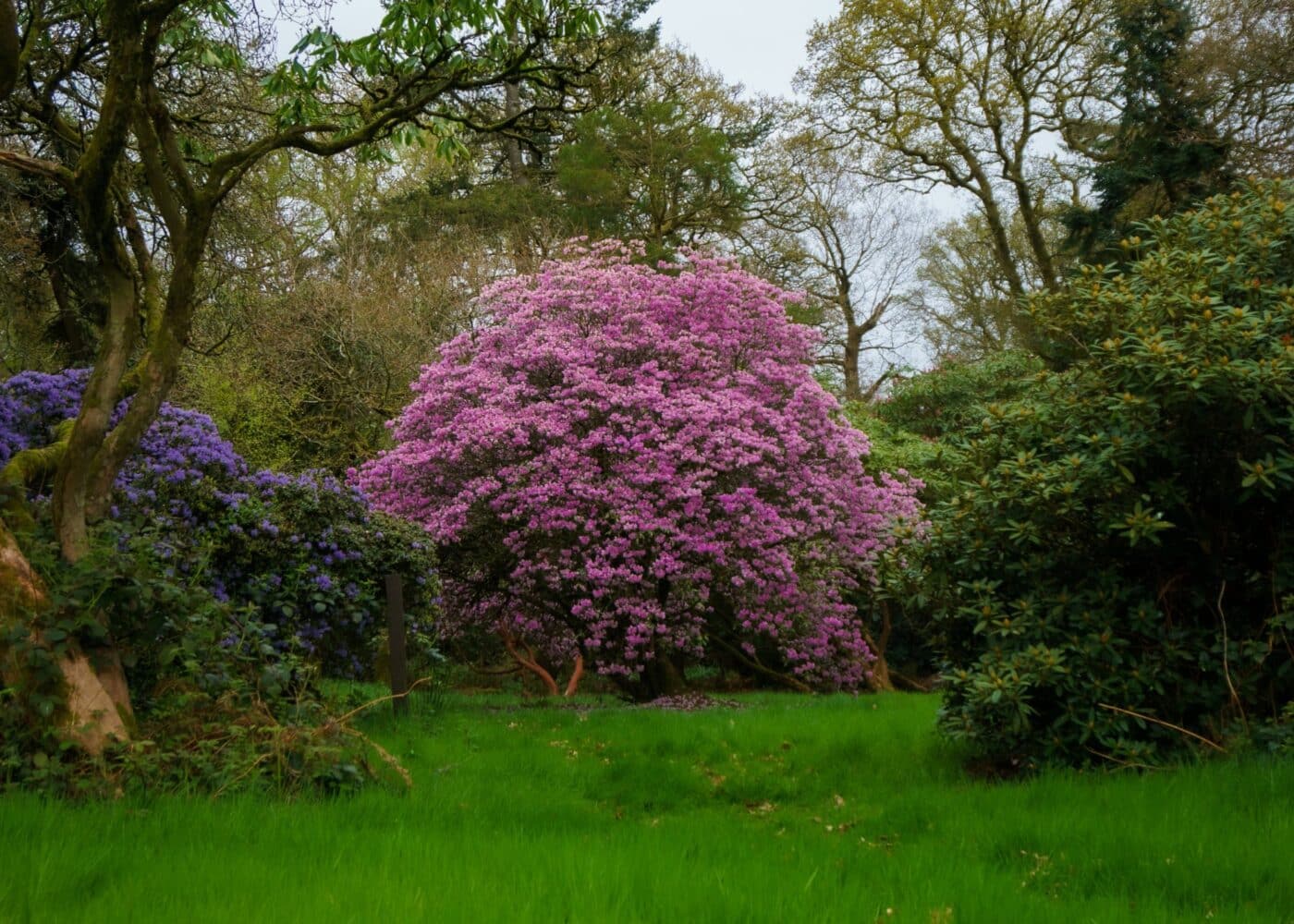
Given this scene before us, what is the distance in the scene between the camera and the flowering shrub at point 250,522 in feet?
27.7

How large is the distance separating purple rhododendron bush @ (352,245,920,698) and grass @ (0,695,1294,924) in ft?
14.0

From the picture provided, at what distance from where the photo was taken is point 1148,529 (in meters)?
5.95

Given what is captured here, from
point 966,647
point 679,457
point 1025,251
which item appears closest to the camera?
point 966,647

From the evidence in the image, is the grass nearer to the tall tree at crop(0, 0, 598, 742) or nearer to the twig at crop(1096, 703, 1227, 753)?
the twig at crop(1096, 703, 1227, 753)

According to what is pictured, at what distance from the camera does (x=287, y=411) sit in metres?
17.3

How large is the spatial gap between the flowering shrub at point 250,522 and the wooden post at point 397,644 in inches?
24.0

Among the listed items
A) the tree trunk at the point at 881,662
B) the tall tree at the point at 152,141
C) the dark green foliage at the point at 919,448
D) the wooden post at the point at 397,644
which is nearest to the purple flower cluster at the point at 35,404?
the tall tree at the point at 152,141

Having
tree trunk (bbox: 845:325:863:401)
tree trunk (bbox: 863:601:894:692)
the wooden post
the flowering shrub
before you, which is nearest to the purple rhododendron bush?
the flowering shrub

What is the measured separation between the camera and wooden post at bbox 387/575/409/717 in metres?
8.49

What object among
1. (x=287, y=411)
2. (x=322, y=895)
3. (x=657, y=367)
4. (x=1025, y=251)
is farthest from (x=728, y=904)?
(x=1025, y=251)

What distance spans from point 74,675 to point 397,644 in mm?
3596

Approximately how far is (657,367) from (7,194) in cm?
812

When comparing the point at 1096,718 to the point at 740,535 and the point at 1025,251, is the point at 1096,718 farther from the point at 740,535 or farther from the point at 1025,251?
the point at 1025,251

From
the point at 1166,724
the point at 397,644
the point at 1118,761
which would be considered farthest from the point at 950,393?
the point at 1166,724
